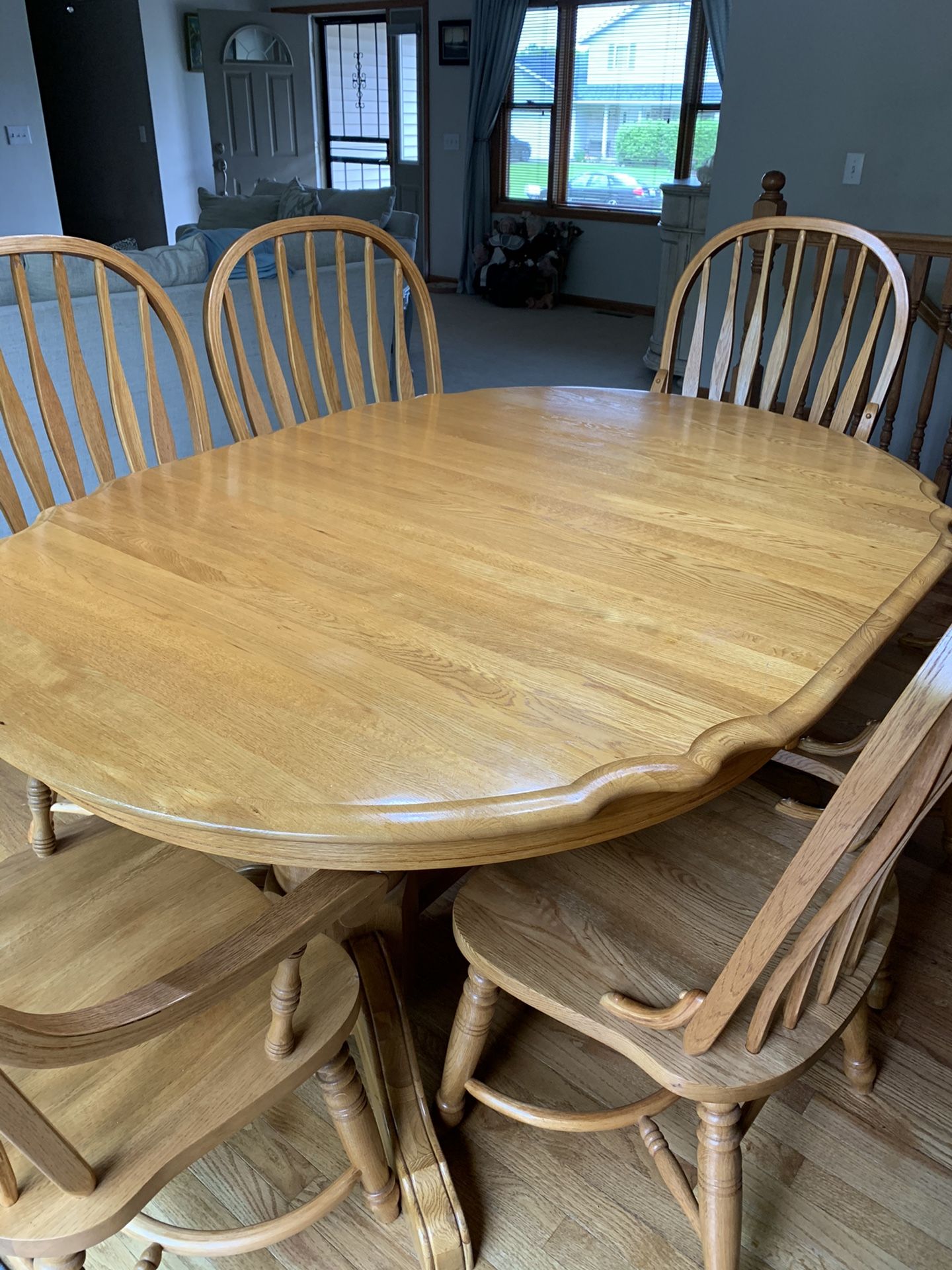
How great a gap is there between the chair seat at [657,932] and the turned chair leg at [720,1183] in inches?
2.8

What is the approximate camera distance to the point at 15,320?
2.53 m

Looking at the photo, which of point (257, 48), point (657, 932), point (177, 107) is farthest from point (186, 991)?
point (257, 48)

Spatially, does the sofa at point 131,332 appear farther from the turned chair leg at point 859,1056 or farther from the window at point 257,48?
the window at point 257,48

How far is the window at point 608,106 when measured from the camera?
596cm

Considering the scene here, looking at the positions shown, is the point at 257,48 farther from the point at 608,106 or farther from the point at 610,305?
the point at 610,305

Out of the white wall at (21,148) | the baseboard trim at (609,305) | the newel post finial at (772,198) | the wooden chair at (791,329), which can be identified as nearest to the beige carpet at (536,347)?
the baseboard trim at (609,305)

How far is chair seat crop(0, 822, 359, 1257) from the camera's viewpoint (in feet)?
2.54

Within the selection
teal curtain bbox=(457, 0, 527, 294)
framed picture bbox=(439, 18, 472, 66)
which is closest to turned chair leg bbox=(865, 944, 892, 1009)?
teal curtain bbox=(457, 0, 527, 294)

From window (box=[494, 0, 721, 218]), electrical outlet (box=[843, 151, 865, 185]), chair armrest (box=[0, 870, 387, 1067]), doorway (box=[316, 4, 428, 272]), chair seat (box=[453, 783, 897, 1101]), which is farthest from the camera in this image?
doorway (box=[316, 4, 428, 272])

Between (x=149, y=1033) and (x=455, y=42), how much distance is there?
7.82m

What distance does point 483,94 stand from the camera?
6773 millimetres

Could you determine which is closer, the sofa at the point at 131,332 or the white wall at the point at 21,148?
the sofa at the point at 131,332

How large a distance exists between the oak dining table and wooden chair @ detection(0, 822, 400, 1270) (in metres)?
0.11

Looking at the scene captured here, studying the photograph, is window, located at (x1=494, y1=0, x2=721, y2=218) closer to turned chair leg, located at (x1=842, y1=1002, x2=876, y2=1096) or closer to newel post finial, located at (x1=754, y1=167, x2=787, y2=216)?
newel post finial, located at (x1=754, y1=167, x2=787, y2=216)
